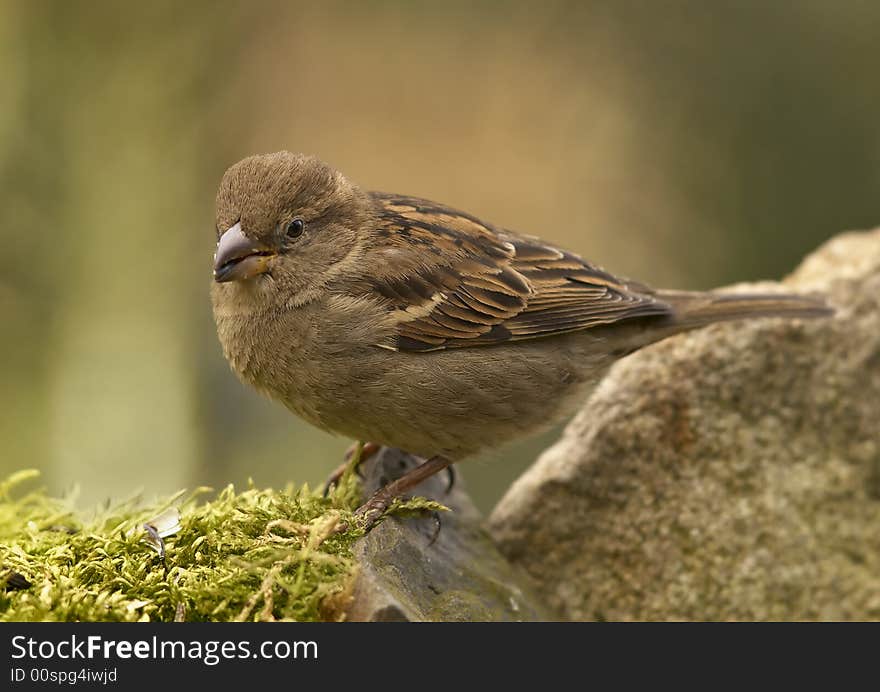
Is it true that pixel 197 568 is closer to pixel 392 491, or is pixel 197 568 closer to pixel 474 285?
pixel 392 491

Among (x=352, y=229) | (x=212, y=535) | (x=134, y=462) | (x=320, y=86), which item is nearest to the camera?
(x=212, y=535)

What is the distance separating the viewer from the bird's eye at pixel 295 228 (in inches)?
158

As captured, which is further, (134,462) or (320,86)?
(320,86)

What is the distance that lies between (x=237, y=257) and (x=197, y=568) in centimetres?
132

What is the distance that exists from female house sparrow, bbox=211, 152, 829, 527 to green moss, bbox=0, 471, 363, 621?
44cm

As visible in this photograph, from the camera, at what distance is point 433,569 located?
11.5ft

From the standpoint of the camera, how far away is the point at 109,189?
253 inches

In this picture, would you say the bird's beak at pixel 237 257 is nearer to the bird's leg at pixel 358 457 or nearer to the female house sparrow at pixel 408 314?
the female house sparrow at pixel 408 314

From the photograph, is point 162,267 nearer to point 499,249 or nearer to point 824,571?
point 499,249

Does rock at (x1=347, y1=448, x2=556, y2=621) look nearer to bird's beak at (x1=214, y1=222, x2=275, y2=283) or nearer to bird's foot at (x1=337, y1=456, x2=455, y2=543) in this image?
bird's foot at (x1=337, y1=456, x2=455, y2=543)

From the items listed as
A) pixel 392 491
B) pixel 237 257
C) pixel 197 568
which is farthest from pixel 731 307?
pixel 197 568

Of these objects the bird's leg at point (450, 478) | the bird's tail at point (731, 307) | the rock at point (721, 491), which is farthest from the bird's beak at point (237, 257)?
the bird's tail at point (731, 307)
